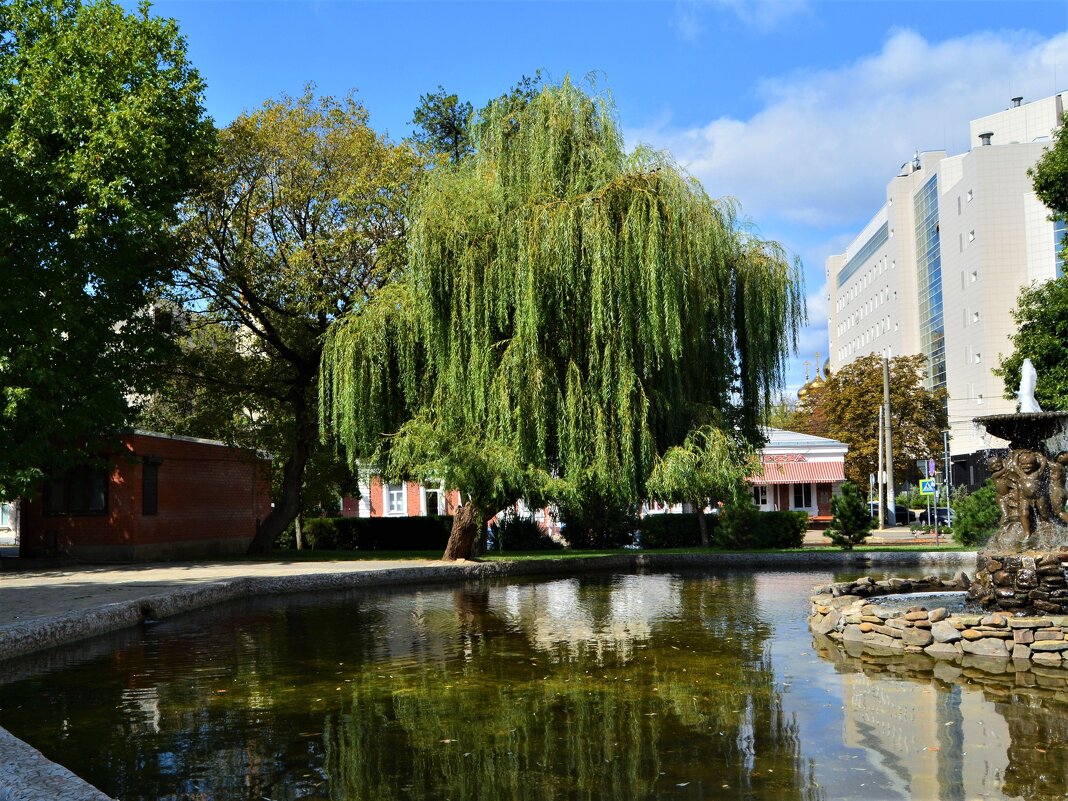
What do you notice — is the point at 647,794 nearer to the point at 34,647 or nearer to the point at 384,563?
the point at 34,647

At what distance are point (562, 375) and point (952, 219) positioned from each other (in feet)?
172

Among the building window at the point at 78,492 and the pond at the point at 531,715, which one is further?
the building window at the point at 78,492

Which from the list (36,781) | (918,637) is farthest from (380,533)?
(36,781)

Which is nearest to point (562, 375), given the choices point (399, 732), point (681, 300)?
point (681, 300)

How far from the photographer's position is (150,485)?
26.6m

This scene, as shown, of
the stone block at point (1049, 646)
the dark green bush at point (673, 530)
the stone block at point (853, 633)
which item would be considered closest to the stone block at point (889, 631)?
the stone block at point (853, 633)

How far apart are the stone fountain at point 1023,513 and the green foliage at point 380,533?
22582 mm

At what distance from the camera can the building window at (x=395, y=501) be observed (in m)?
47.5

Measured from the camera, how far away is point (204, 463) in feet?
96.9

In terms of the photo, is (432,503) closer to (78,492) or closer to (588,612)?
(78,492)

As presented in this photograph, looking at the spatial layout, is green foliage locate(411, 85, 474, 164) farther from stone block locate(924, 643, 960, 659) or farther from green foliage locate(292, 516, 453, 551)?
stone block locate(924, 643, 960, 659)

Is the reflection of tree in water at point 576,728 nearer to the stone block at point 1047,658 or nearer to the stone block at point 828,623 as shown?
the stone block at point 828,623

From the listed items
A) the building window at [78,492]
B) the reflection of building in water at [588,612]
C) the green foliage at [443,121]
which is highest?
the green foliage at [443,121]

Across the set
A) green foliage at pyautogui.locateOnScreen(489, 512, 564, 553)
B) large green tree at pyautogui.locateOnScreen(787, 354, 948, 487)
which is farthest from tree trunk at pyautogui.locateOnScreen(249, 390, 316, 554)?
large green tree at pyautogui.locateOnScreen(787, 354, 948, 487)
